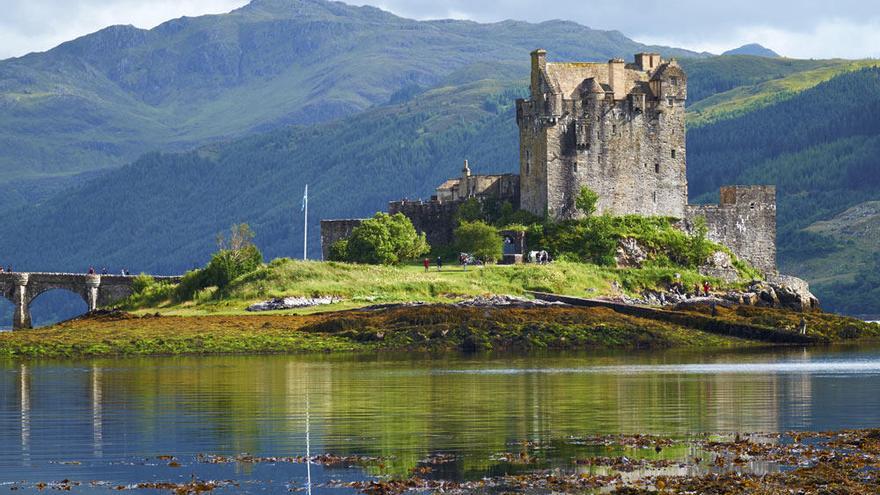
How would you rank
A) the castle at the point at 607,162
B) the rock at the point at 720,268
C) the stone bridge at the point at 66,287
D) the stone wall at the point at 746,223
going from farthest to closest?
the stone wall at the point at 746,223 < the stone bridge at the point at 66,287 < the rock at the point at 720,268 < the castle at the point at 607,162

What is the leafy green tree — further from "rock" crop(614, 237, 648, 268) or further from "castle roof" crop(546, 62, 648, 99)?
"rock" crop(614, 237, 648, 268)

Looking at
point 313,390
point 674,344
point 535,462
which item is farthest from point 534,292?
point 535,462

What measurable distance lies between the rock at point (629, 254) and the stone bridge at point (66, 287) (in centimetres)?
2602

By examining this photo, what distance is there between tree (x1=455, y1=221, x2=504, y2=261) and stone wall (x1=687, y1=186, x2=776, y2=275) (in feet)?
49.9

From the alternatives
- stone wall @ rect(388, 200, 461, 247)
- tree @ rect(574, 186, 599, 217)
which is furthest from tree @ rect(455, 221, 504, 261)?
stone wall @ rect(388, 200, 461, 247)

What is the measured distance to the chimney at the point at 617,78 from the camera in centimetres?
10769

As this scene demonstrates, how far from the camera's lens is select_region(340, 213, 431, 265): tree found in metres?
103

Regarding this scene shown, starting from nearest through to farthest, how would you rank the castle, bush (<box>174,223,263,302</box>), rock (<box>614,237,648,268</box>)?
bush (<box>174,223,263,302</box>)
rock (<box>614,237,648,268</box>)
the castle

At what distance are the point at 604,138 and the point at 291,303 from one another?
24979mm

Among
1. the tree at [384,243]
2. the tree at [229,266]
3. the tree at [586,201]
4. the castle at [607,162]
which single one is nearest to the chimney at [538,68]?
the castle at [607,162]

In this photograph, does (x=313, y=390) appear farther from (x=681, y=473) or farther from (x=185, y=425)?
(x=681, y=473)

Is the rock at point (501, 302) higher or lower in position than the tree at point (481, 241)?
lower

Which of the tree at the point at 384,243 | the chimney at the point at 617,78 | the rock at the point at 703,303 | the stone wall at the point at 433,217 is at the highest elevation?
the chimney at the point at 617,78

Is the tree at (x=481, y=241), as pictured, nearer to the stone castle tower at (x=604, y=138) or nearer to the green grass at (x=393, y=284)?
the green grass at (x=393, y=284)
